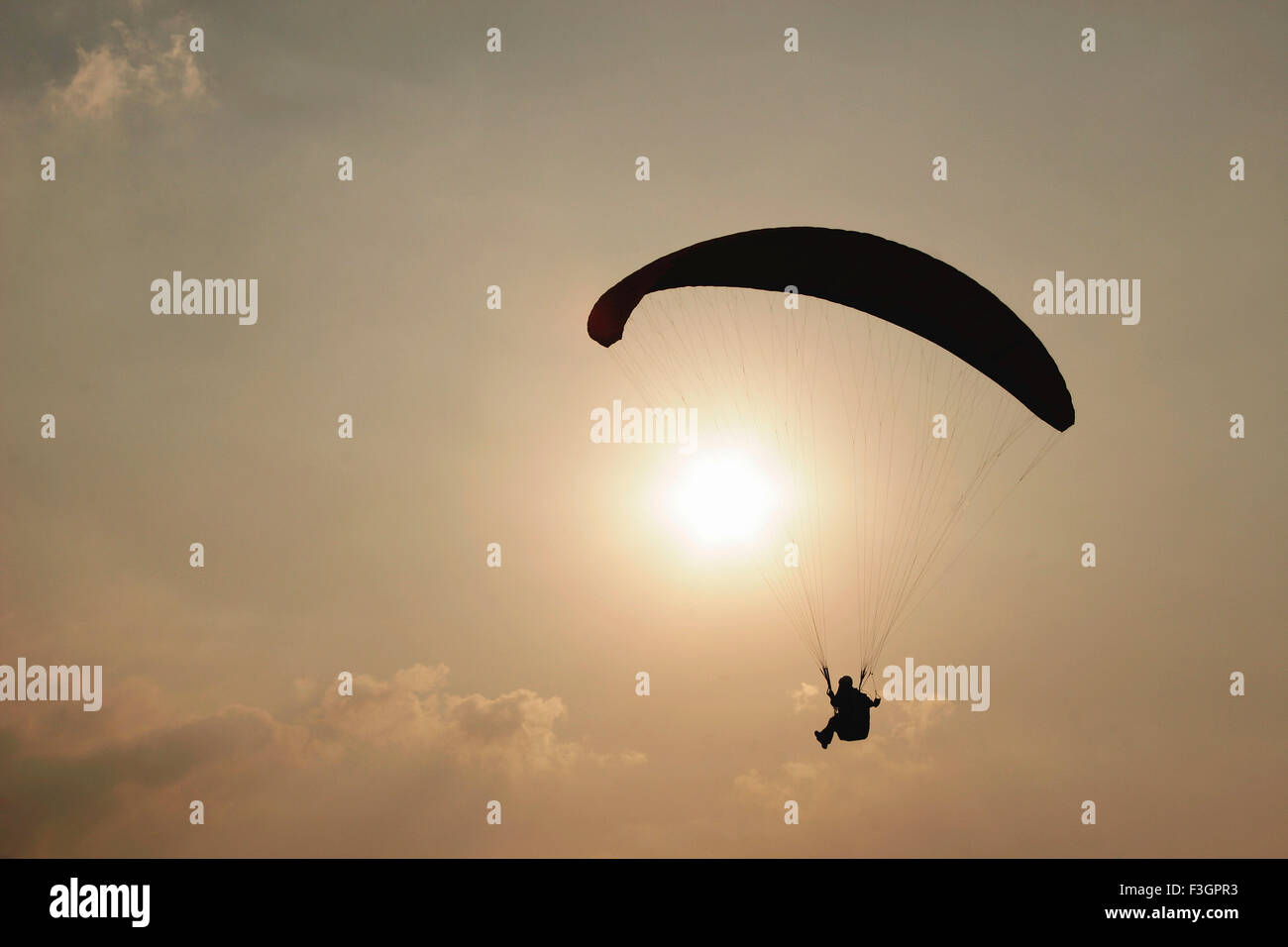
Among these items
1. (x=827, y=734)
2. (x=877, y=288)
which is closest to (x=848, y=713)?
(x=827, y=734)

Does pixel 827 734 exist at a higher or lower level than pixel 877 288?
lower

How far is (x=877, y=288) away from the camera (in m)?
15.2

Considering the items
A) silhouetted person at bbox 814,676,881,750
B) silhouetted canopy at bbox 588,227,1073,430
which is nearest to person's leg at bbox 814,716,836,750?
silhouetted person at bbox 814,676,881,750

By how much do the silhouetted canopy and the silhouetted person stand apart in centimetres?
575

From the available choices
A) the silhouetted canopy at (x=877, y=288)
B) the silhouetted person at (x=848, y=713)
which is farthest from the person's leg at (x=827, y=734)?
the silhouetted canopy at (x=877, y=288)

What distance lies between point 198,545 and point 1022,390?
19340mm

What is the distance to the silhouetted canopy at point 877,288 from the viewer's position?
47.5 feet

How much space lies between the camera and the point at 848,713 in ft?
46.2

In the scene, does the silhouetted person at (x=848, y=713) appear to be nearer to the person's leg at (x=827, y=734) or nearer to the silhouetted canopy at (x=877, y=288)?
the person's leg at (x=827, y=734)

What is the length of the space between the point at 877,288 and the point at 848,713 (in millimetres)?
7048

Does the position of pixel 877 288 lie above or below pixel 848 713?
above

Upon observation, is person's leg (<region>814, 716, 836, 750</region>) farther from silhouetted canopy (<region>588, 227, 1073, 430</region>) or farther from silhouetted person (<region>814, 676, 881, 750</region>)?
silhouetted canopy (<region>588, 227, 1073, 430</region>)

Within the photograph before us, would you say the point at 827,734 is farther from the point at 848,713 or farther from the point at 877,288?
the point at 877,288

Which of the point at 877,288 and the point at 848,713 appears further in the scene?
the point at 877,288
